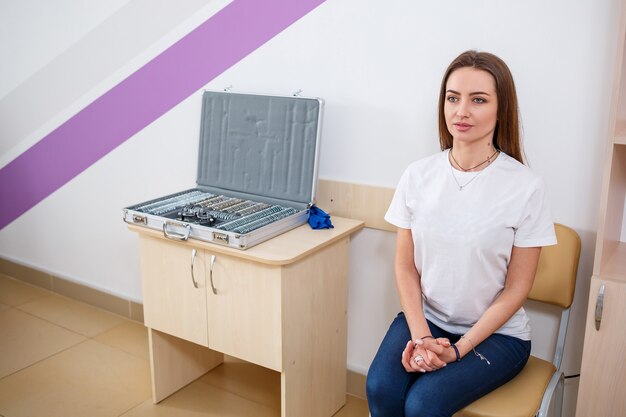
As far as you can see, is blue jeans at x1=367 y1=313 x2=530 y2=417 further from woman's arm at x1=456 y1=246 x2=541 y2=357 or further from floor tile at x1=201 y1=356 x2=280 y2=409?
floor tile at x1=201 y1=356 x2=280 y2=409

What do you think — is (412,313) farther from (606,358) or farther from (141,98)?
(141,98)

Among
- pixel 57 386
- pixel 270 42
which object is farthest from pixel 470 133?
pixel 57 386

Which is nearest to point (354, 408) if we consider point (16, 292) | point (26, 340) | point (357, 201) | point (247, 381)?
point (247, 381)

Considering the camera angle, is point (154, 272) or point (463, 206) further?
point (154, 272)

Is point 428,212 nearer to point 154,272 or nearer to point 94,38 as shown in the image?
point 154,272

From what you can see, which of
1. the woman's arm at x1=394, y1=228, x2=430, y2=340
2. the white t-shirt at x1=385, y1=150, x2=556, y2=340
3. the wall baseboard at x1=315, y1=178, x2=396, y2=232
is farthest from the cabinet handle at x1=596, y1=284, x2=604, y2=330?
the wall baseboard at x1=315, y1=178, x2=396, y2=232

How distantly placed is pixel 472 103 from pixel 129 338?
199 centimetres

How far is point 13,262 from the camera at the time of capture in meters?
3.57

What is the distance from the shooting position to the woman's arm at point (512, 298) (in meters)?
1.64

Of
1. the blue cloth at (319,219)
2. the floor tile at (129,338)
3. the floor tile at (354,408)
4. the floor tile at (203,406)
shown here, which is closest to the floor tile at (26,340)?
the floor tile at (129,338)

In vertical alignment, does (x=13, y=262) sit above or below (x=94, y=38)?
below

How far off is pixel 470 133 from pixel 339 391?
3.81 ft

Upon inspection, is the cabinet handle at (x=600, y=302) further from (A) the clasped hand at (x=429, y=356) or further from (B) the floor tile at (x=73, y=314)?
(B) the floor tile at (x=73, y=314)

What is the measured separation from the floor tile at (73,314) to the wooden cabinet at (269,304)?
764mm
